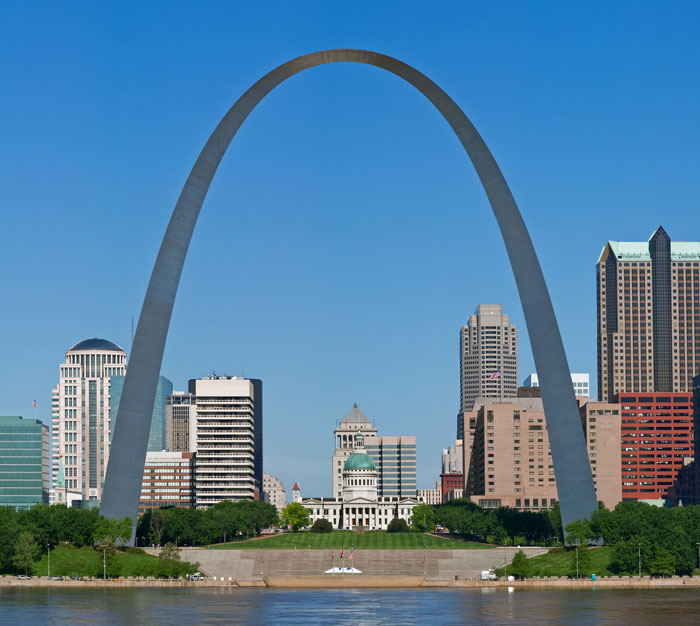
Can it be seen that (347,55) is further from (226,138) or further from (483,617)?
(483,617)

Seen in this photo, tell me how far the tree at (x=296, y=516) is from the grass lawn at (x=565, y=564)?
105m

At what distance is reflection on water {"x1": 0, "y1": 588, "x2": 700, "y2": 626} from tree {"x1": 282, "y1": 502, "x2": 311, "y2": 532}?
111935mm

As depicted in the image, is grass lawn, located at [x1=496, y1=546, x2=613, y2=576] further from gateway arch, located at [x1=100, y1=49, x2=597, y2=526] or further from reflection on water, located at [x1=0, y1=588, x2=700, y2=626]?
reflection on water, located at [x1=0, y1=588, x2=700, y2=626]

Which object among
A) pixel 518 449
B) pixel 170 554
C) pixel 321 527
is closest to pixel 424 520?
pixel 321 527

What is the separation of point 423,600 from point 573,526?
19.9 meters

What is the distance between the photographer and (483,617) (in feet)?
197

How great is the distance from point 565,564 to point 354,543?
59234 millimetres

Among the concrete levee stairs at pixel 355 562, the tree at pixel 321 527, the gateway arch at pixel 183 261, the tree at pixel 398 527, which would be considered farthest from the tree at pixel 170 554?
the tree at pixel 398 527

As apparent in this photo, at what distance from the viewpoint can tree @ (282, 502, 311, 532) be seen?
645 ft

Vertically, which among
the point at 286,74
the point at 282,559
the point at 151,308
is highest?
the point at 286,74

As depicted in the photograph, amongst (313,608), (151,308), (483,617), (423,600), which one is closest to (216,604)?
(313,608)

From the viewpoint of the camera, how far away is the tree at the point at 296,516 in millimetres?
196625

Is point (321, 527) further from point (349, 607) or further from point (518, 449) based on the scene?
point (349, 607)

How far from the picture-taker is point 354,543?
484 feet
